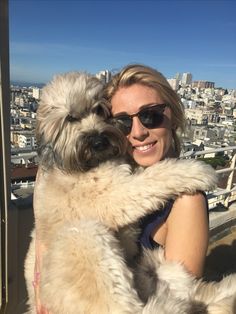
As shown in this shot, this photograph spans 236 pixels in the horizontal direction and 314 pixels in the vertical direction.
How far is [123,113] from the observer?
2301mm

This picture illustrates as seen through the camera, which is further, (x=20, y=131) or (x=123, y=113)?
(x=20, y=131)

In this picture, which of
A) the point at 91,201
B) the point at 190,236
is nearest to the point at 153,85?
the point at 91,201

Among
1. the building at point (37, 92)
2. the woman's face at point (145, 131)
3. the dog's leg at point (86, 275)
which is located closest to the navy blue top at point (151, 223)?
the dog's leg at point (86, 275)

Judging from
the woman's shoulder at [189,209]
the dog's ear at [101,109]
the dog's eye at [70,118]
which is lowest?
the woman's shoulder at [189,209]

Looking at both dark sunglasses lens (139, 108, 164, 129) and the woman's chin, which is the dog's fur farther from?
dark sunglasses lens (139, 108, 164, 129)

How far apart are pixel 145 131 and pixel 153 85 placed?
0.94 ft

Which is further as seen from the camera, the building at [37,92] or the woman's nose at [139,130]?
the building at [37,92]

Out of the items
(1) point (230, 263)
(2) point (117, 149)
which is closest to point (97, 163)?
(2) point (117, 149)

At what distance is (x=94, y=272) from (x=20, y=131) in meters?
1.83

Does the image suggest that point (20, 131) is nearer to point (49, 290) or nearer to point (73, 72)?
point (73, 72)

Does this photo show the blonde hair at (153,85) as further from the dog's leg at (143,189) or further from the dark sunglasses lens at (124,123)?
the dog's leg at (143,189)

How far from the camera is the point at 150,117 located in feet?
7.09

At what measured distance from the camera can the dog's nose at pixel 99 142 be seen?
2461 mm

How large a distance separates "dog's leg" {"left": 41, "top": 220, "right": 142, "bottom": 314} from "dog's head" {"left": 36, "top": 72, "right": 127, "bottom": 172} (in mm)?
712
